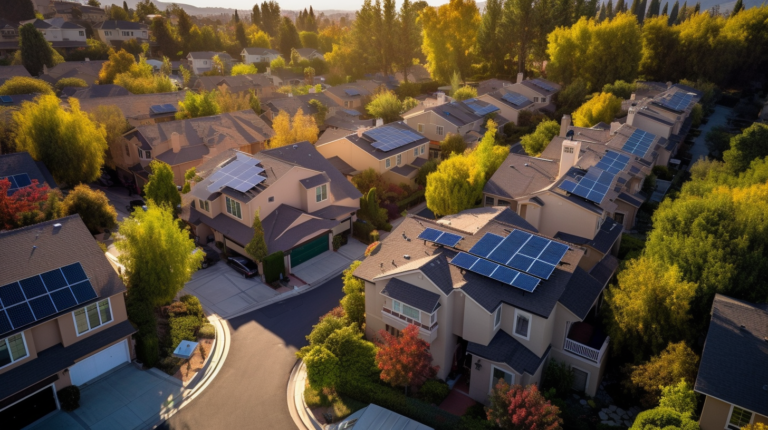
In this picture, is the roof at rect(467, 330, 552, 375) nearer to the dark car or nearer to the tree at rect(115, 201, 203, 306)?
the tree at rect(115, 201, 203, 306)

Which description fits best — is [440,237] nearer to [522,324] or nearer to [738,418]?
[522,324]

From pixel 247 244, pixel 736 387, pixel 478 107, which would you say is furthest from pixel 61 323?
pixel 478 107

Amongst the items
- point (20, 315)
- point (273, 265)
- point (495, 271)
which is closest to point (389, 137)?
point (273, 265)

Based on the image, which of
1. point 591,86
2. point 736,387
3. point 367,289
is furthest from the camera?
point 591,86

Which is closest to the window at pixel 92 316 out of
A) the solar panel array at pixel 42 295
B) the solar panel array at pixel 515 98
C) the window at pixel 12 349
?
the solar panel array at pixel 42 295

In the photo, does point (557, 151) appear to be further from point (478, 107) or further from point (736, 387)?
point (736, 387)

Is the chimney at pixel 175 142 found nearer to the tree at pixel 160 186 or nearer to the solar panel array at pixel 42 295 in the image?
the tree at pixel 160 186
